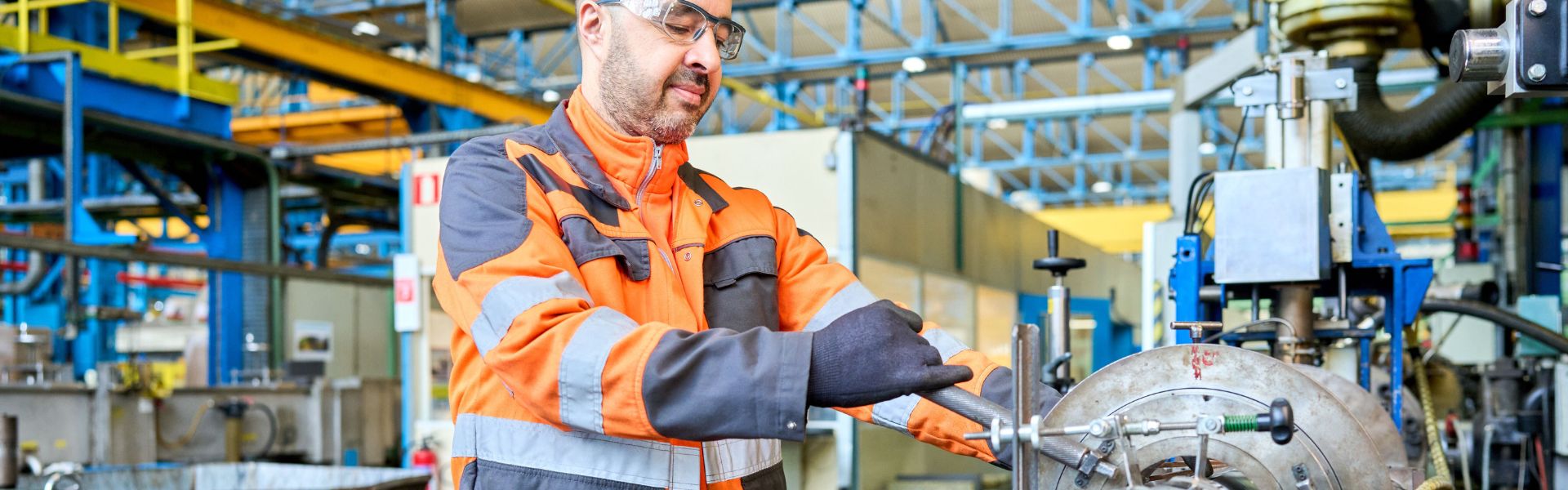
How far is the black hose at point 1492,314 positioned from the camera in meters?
3.40

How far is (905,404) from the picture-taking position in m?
1.45

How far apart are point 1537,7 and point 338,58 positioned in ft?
23.1

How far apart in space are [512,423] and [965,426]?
0.46 metres

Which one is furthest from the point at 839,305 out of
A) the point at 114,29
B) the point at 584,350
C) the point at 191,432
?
the point at 191,432

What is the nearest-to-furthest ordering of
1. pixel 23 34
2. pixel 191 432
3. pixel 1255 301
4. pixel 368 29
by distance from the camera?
pixel 1255 301
pixel 23 34
pixel 191 432
pixel 368 29

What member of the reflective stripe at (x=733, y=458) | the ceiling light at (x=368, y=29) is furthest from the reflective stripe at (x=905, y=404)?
the ceiling light at (x=368, y=29)

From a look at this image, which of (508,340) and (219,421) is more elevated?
(508,340)

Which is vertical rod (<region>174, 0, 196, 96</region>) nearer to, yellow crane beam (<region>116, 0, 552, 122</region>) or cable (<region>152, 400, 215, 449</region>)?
yellow crane beam (<region>116, 0, 552, 122</region>)

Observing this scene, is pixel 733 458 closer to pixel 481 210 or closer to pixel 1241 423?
pixel 481 210

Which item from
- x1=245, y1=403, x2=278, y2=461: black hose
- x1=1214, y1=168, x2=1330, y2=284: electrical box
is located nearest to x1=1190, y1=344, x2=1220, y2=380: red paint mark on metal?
x1=1214, y1=168, x2=1330, y2=284: electrical box

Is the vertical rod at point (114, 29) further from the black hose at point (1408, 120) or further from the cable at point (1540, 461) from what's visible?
the cable at point (1540, 461)

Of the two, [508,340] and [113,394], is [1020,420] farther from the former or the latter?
[113,394]

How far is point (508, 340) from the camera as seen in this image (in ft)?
3.86

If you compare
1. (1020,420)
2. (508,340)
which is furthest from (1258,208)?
(508,340)
